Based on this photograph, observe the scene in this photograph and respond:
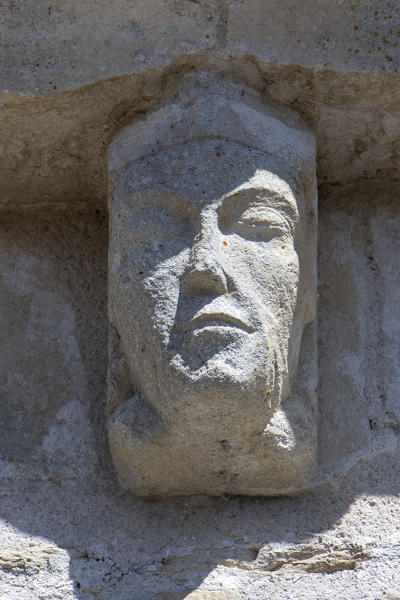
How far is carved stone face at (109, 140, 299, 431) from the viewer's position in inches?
75.5

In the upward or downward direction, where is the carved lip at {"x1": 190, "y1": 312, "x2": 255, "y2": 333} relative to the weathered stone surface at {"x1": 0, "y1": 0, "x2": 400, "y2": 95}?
downward

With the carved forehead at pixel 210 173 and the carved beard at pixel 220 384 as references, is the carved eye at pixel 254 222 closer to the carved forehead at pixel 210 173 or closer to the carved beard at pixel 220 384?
the carved forehead at pixel 210 173

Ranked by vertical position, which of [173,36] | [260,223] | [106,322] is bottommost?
[106,322]

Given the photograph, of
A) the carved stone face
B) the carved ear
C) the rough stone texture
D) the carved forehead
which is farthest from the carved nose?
the rough stone texture

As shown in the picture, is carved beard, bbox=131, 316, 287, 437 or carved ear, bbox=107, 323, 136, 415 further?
carved ear, bbox=107, 323, 136, 415

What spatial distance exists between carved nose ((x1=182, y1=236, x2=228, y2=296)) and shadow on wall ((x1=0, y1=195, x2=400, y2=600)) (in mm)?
397

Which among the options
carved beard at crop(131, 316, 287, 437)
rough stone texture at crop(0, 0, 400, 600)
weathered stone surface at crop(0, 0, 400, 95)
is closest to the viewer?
carved beard at crop(131, 316, 287, 437)

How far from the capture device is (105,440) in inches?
86.7

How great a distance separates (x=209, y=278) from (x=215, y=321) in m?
0.08

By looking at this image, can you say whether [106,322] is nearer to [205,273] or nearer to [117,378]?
[117,378]

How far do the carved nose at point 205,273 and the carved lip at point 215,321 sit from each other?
0.17 feet

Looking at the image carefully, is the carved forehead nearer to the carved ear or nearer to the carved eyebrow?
the carved eyebrow

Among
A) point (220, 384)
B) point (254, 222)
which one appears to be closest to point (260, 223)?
point (254, 222)

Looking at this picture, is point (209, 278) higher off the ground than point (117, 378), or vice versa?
point (209, 278)
